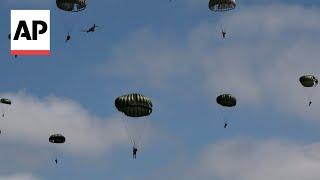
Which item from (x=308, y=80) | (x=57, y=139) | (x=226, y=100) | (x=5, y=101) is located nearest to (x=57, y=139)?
(x=57, y=139)

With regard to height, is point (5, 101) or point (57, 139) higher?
point (5, 101)

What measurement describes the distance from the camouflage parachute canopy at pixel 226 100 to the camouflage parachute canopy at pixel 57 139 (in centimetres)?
2397

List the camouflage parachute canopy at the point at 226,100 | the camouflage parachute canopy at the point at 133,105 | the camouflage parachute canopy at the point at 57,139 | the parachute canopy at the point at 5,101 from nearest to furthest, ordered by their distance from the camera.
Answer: the camouflage parachute canopy at the point at 133,105 → the camouflage parachute canopy at the point at 226,100 → the camouflage parachute canopy at the point at 57,139 → the parachute canopy at the point at 5,101

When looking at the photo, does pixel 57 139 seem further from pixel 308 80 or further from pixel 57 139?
pixel 308 80

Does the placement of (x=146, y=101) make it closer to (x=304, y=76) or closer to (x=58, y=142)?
(x=58, y=142)

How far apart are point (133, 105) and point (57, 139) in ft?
87.3

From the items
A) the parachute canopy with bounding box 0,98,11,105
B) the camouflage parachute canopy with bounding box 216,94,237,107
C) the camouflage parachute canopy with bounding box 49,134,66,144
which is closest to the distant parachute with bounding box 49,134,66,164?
the camouflage parachute canopy with bounding box 49,134,66,144

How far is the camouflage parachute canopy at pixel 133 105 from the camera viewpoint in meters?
86.9

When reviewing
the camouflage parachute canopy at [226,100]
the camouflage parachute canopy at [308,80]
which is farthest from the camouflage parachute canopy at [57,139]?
the camouflage parachute canopy at [308,80]

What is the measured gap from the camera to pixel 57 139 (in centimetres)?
10988

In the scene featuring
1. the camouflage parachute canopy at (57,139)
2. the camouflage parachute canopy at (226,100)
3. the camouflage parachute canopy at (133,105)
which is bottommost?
the camouflage parachute canopy at (133,105)

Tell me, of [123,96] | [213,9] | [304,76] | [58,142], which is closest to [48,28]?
[123,96]

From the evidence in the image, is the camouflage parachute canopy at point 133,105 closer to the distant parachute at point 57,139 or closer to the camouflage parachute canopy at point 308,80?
the distant parachute at point 57,139

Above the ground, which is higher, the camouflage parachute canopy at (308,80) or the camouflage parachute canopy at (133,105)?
the camouflage parachute canopy at (308,80)
